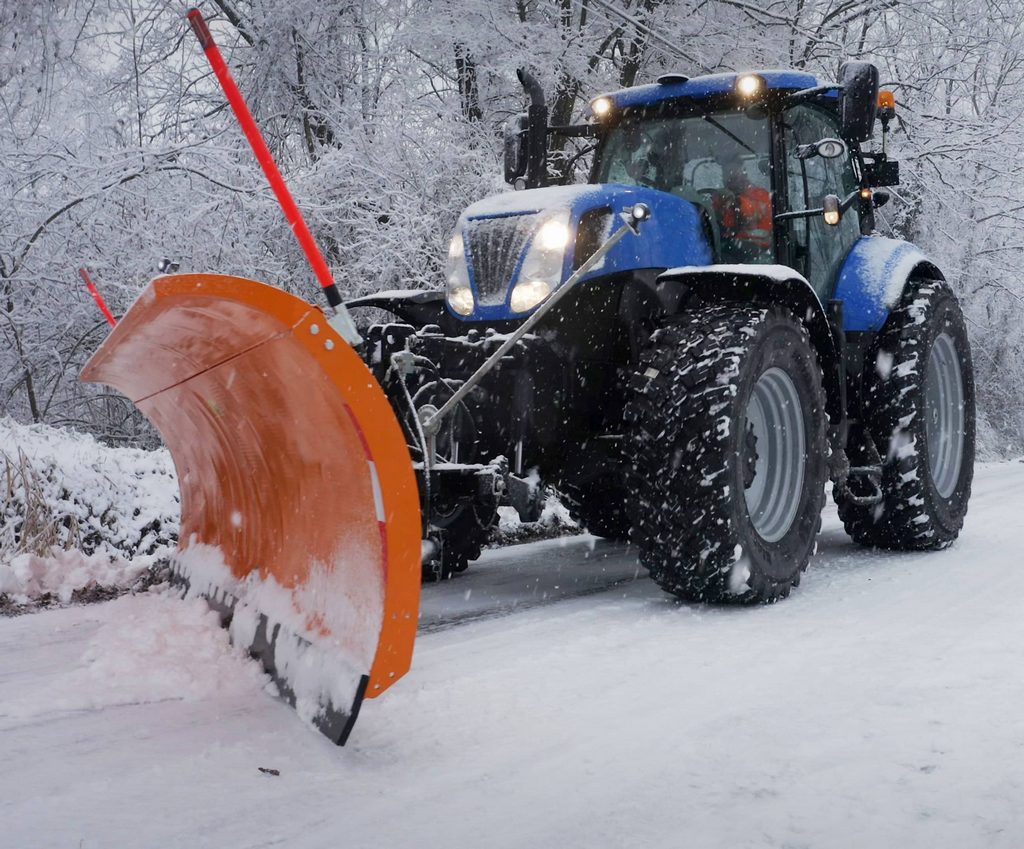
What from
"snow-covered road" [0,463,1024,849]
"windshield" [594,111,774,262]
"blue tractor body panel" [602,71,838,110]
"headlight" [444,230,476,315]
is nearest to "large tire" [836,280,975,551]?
"windshield" [594,111,774,262]

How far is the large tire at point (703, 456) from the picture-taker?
395cm

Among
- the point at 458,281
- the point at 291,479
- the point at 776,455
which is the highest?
the point at 458,281

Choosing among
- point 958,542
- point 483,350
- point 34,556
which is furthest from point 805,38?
point 34,556

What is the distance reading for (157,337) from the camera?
3.15 metres

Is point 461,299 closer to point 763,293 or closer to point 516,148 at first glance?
point 763,293

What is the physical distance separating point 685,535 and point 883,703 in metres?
Result: 1.22

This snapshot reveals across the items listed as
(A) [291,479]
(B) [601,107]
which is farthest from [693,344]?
(B) [601,107]

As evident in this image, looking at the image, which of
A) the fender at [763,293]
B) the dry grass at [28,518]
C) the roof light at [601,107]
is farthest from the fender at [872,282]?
the dry grass at [28,518]

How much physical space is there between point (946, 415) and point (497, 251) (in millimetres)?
3042

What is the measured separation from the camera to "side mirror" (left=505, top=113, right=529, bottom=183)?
5445 millimetres

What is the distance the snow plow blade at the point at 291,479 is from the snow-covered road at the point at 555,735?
0.15 metres

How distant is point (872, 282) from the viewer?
5406mm

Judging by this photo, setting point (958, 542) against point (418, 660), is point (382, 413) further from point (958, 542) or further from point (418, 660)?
point (958, 542)

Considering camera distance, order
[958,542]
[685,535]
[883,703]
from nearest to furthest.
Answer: [883,703], [685,535], [958,542]
